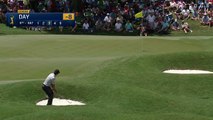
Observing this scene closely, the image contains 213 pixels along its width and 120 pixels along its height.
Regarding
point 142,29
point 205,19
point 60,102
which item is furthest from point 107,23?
point 60,102

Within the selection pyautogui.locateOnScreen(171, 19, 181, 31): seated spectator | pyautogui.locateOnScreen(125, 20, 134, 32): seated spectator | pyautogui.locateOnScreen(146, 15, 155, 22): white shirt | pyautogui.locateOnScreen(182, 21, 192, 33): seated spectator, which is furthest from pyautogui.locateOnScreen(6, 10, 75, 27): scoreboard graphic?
pyautogui.locateOnScreen(182, 21, 192, 33): seated spectator

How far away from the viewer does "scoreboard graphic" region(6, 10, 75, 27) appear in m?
50.4

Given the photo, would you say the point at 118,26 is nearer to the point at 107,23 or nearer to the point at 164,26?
the point at 107,23

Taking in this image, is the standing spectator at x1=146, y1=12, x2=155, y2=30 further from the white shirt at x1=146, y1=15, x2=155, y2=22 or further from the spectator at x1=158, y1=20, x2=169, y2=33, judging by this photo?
the spectator at x1=158, y1=20, x2=169, y2=33

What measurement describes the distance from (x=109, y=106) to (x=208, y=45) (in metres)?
23.0

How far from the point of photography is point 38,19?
50781mm

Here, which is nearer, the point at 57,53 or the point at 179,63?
the point at 179,63

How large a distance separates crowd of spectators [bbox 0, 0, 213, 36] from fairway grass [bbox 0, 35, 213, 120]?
20.0 feet

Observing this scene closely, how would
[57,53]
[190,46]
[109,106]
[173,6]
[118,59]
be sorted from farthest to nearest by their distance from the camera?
[173,6]
[190,46]
[57,53]
[118,59]
[109,106]

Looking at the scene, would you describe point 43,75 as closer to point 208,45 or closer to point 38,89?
point 38,89

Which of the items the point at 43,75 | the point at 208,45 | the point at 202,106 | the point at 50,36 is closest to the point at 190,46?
the point at 208,45

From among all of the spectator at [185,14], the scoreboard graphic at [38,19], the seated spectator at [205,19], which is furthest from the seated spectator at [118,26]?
the seated spectator at [205,19]

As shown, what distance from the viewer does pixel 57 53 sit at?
40.7 m

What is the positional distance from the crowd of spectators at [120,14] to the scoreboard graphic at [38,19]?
1310 millimetres
